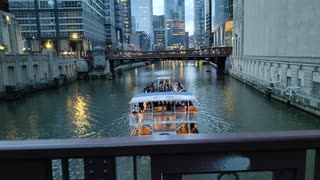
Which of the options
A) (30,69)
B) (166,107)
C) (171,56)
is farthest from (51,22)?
(166,107)

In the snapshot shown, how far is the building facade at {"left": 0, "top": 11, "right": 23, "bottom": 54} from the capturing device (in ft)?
275

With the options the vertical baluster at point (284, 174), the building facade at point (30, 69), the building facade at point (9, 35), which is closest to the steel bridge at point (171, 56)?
the building facade at point (30, 69)

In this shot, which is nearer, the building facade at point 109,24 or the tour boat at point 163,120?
the tour boat at point 163,120

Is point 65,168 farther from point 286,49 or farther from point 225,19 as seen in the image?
point 225,19

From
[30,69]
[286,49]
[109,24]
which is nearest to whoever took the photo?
[286,49]

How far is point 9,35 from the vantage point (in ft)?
294

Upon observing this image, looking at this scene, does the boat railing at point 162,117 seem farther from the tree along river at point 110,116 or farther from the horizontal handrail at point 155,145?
the horizontal handrail at point 155,145

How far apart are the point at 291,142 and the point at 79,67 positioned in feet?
328

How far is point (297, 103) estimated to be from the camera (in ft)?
116

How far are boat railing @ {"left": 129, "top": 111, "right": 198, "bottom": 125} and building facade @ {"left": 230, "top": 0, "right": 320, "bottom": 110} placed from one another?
1620 cm

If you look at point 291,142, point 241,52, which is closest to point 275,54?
point 241,52

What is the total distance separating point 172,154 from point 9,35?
9952 centimetres

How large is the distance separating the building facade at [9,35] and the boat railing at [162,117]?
70.7 meters

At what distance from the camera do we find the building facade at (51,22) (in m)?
117
